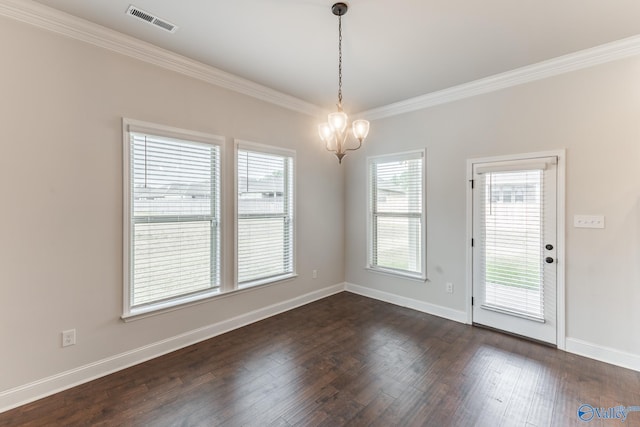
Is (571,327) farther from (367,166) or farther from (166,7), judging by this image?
(166,7)

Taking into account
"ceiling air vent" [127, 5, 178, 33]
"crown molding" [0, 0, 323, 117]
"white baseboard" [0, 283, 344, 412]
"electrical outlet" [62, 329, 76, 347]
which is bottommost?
"white baseboard" [0, 283, 344, 412]

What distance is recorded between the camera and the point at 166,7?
221 centimetres

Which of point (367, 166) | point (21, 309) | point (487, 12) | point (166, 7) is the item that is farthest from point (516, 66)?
point (21, 309)

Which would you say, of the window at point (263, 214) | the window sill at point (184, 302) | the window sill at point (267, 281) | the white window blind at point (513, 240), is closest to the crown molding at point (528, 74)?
the white window blind at point (513, 240)

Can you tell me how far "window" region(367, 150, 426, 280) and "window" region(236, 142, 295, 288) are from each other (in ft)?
4.62

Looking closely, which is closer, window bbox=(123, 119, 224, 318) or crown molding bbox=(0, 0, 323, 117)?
crown molding bbox=(0, 0, 323, 117)

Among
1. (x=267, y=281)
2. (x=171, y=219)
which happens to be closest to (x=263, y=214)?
(x=267, y=281)

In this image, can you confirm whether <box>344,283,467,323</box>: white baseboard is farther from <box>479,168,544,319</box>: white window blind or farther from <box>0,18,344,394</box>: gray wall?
<box>0,18,344,394</box>: gray wall

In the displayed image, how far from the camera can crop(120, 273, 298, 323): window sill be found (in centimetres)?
272

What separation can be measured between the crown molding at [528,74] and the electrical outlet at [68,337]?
14.8 ft

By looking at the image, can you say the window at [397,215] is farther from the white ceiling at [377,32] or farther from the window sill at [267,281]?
the window sill at [267,281]

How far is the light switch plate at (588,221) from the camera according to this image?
281 cm

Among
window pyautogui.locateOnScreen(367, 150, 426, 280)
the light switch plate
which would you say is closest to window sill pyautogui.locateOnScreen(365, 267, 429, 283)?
window pyautogui.locateOnScreen(367, 150, 426, 280)

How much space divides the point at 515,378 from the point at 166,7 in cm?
427
